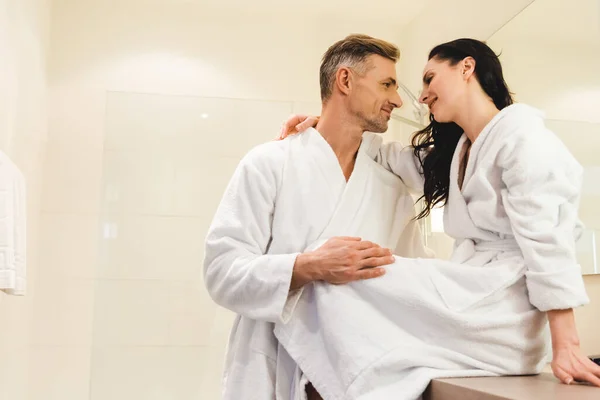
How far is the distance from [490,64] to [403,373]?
70 centimetres

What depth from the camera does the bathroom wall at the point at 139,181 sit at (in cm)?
240

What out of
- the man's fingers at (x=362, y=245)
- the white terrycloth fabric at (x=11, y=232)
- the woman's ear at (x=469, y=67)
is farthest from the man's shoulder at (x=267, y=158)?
the white terrycloth fabric at (x=11, y=232)

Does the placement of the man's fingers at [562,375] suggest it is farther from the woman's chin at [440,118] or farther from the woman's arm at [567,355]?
the woman's chin at [440,118]

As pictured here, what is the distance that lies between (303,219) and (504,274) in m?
0.45

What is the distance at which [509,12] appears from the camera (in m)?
2.21

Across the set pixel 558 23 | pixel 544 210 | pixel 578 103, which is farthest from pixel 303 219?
pixel 558 23

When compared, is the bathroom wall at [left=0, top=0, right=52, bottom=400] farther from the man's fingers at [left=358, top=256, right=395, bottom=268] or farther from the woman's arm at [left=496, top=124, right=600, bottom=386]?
the woman's arm at [left=496, top=124, right=600, bottom=386]

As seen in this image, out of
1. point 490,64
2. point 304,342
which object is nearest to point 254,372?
point 304,342

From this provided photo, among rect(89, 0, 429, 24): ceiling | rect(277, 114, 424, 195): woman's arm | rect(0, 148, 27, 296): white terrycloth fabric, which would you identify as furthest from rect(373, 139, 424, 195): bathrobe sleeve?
rect(89, 0, 429, 24): ceiling

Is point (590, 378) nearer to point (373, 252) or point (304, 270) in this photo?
point (373, 252)

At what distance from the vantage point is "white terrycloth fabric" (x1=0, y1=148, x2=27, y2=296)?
5.06ft

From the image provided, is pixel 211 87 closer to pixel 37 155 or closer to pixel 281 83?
pixel 281 83

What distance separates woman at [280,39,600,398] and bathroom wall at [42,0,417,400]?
132 cm

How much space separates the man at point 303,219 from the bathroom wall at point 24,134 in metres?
1.02
